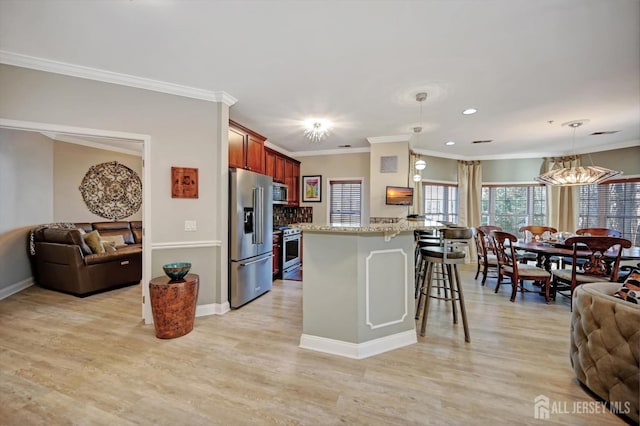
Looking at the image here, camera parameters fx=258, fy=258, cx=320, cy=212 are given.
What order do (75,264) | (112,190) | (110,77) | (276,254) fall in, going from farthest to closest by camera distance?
(112,190)
(276,254)
(75,264)
(110,77)

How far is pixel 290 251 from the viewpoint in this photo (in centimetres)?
523

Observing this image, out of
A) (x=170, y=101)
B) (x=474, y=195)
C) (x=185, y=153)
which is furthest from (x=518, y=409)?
(x=474, y=195)

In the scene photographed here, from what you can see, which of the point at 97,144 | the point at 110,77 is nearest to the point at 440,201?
the point at 110,77

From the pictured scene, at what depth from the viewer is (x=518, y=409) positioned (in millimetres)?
1705

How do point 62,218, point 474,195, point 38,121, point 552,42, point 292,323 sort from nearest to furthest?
point 552,42 < point 38,121 < point 292,323 < point 62,218 < point 474,195

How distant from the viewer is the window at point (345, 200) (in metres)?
6.09

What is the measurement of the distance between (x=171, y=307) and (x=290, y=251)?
2.80 meters

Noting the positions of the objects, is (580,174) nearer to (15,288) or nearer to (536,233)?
(536,233)

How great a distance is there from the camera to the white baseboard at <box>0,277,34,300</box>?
370 cm

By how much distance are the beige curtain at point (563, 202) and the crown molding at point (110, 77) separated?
7.07 metres

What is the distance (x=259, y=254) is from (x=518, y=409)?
3.12 m

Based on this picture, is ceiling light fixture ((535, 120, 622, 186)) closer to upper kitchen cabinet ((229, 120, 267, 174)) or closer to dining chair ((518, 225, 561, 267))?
dining chair ((518, 225, 561, 267))

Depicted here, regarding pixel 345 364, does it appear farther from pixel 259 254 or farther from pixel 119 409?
pixel 259 254

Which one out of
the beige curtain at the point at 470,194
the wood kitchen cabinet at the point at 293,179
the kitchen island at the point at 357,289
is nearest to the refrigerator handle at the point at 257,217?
the kitchen island at the point at 357,289
